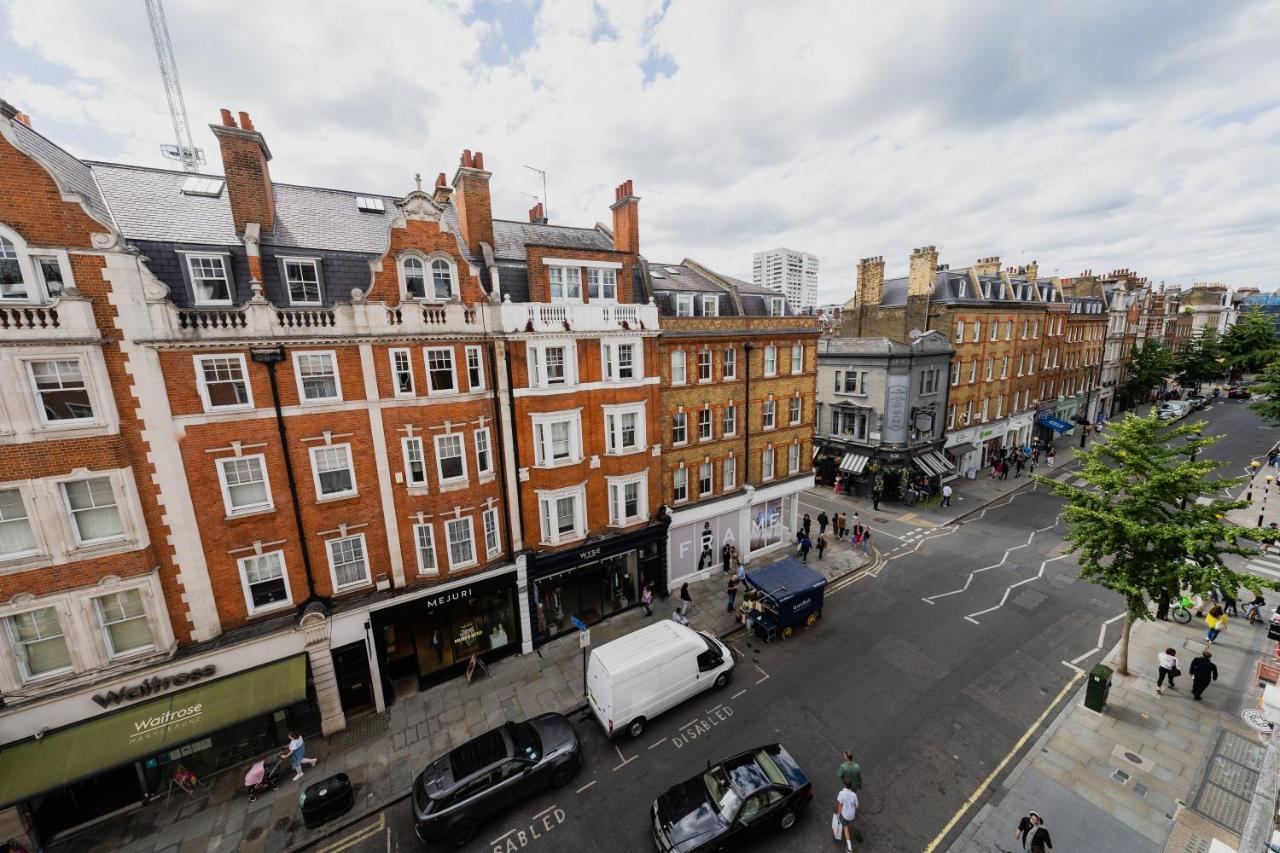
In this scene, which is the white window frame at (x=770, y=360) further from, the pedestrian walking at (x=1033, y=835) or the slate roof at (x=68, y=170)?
the slate roof at (x=68, y=170)

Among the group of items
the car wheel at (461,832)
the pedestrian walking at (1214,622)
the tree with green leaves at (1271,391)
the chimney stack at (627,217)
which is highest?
the chimney stack at (627,217)

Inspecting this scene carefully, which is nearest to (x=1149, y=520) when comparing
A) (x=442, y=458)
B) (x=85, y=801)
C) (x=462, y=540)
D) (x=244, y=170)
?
(x=462, y=540)

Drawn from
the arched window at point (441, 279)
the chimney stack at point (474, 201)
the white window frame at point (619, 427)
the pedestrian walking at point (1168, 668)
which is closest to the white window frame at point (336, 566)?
the arched window at point (441, 279)

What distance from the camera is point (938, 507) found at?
3388 centimetres

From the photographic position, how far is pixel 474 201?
19031 mm

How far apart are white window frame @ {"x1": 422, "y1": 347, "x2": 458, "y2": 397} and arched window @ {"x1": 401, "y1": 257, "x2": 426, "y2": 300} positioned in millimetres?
1833

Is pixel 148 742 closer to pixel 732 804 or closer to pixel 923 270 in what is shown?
pixel 732 804

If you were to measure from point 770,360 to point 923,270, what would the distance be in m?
18.6

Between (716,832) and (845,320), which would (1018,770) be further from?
(845,320)

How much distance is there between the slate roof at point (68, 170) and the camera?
12141mm

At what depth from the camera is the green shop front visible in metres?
12.2

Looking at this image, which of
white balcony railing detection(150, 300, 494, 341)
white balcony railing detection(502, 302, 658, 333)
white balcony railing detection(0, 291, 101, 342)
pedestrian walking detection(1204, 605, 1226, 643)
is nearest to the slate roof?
white balcony railing detection(0, 291, 101, 342)

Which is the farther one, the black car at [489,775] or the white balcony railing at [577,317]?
the white balcony railing at [577,317]

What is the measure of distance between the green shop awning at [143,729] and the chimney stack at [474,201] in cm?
1630
